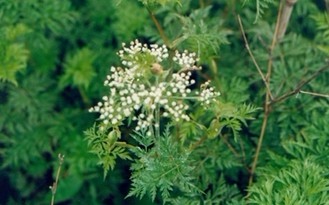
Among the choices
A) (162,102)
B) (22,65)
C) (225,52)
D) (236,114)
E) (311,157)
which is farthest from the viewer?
(225,52)

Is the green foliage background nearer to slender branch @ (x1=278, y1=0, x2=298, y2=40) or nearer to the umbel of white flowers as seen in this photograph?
slender branch @ (x1=278, y1=0, x2=298, y2=40)

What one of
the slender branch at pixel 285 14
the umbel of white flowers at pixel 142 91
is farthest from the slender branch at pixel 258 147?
the umbel of white flowers at pixel 142 91

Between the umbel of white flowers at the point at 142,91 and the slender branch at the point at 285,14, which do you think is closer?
the umbel of white flowers at the point at 142,91

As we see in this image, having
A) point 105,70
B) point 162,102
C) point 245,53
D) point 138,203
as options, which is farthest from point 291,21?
point 162,102

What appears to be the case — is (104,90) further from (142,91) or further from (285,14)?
(142,91)

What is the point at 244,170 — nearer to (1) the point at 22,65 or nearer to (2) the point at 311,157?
(2) the point at 311,157

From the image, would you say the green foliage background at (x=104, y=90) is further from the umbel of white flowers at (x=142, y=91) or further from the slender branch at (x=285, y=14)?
the umbel of white flowers at (x=142, y=91)

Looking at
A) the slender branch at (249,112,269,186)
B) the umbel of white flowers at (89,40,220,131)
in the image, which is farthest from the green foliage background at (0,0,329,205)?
the umbel of white flowers at (89,40,220,131)

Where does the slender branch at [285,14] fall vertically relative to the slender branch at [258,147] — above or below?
above
